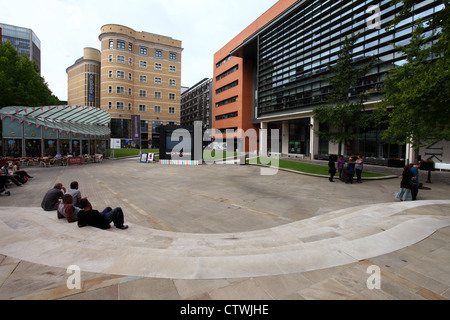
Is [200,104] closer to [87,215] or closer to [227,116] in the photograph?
[227,116]

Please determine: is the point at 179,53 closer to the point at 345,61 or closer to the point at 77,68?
the point at 77,68

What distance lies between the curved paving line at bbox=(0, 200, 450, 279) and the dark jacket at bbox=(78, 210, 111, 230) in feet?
0.66

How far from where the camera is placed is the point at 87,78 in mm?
68625

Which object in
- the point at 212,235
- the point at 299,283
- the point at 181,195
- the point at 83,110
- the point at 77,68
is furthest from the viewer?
the point at 77,68

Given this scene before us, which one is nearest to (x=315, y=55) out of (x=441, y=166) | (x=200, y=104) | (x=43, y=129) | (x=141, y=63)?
(x=441, y=166)

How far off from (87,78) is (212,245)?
82.1 m

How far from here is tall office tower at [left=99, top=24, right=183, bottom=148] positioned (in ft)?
173

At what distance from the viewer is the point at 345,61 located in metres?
17.9

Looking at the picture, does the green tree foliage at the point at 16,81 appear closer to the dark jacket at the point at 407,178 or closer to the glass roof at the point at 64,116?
the glass roof at the point at 64,116

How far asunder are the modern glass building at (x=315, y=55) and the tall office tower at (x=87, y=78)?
5079 centimetres

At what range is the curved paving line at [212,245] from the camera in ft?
12.0

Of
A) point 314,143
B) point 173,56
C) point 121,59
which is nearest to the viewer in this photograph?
point 314,143

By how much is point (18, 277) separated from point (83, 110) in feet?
87.2
